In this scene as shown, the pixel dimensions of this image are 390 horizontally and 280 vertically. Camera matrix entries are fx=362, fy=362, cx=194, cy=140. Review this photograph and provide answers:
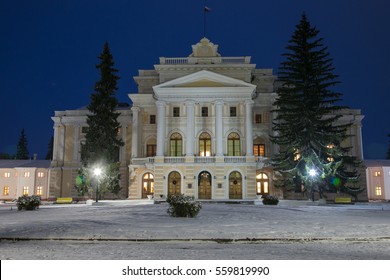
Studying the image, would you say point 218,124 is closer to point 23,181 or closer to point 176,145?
point 176,145

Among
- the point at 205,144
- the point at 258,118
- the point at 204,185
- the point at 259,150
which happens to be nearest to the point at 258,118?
the point at 258,118

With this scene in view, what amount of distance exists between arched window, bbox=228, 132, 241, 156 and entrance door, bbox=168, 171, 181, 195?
701cm

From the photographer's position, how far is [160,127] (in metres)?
43.5

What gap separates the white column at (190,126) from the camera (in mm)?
42781

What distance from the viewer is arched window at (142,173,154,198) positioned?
4469cm

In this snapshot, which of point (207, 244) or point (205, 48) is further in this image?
point (205, 48)

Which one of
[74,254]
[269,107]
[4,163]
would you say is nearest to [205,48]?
[269,107]

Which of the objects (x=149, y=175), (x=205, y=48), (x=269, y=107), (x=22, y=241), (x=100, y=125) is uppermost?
(x=205, y=48)

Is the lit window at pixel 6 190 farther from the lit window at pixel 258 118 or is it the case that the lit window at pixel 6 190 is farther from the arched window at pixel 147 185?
the lit window at pixel 258 118

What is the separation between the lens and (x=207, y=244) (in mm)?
11367

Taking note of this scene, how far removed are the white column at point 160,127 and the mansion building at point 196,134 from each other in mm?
120

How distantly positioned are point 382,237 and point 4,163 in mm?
59428

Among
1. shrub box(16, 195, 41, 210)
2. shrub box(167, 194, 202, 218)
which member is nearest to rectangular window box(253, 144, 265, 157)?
shrub box(16, 195, 41, 210)
